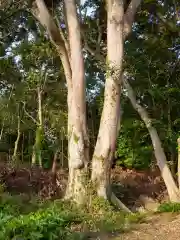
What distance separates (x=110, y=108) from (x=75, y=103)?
3.01ft

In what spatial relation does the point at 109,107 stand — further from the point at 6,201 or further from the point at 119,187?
the point at 119,187

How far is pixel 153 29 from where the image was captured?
15766mm

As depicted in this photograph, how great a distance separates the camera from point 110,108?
9344 mm

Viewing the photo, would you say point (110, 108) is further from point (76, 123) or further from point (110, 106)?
point (76, 123)

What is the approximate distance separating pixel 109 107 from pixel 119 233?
3586 millimetres

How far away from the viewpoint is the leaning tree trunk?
9266mm

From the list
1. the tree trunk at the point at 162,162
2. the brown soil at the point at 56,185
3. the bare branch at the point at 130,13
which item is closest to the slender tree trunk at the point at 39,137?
the brown soil at the point at 56,185

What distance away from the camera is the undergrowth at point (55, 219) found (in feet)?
15.4

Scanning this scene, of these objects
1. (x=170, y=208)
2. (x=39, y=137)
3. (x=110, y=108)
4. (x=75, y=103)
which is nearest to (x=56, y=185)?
(x=75, y=103)

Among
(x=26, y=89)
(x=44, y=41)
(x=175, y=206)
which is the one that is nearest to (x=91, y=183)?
(x=175, y=206)

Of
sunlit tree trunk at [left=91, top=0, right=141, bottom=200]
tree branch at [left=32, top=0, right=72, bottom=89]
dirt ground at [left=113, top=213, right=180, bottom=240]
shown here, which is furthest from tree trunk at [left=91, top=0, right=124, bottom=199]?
dirt ground at [left=113, top=213, right=180, bottom=240]

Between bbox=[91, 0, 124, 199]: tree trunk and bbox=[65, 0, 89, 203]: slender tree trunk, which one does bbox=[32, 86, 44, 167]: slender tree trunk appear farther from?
bbox=[91, 0, 124, 199]: tree trunk

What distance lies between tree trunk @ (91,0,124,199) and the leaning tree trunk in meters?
0.35

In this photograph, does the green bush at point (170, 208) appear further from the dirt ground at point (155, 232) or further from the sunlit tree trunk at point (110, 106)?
the dirt ground at point (155, 232)
